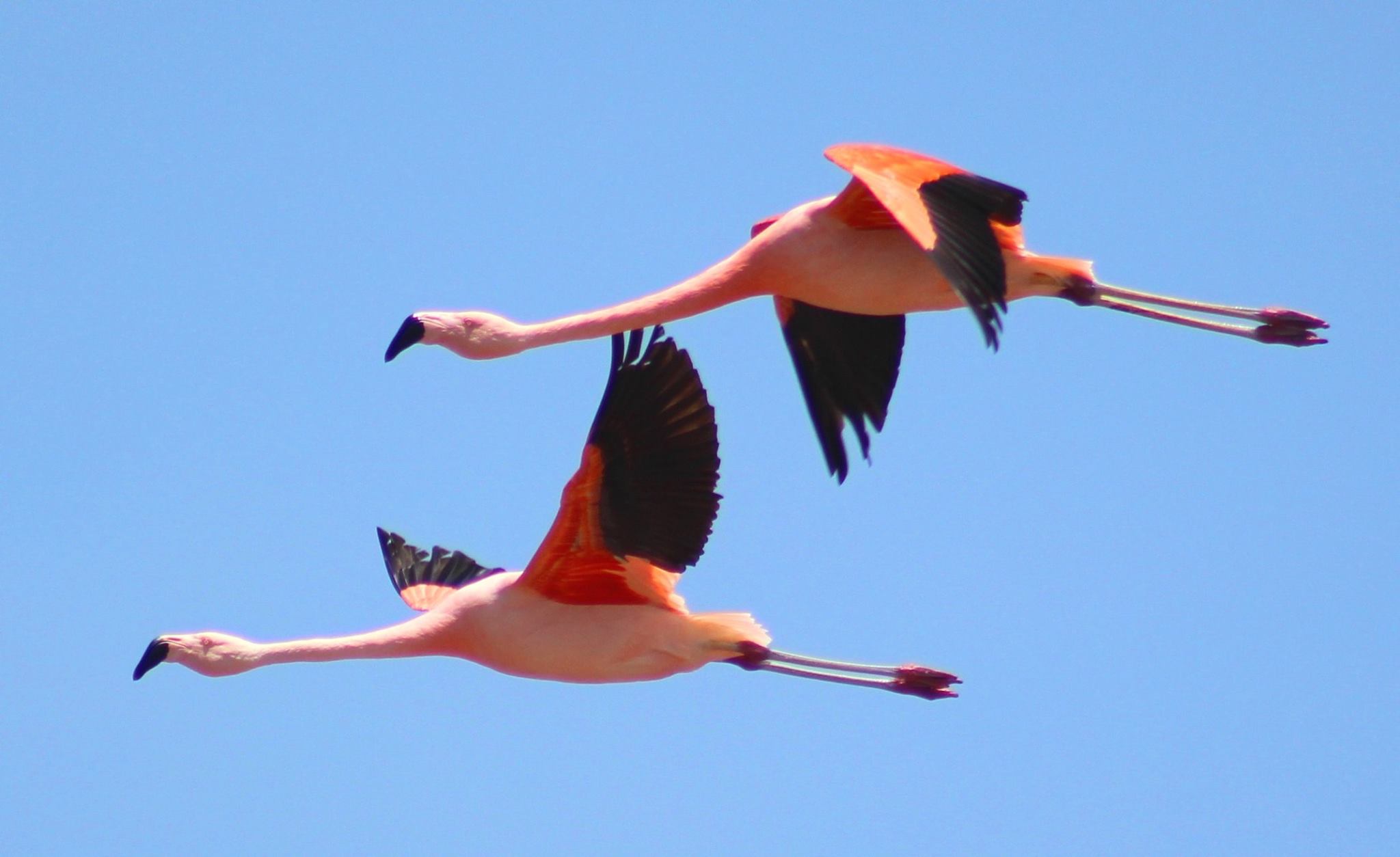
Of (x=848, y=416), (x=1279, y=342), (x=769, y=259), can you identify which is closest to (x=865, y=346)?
(x=848, y=416)

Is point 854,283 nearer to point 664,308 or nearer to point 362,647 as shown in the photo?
point 664,308

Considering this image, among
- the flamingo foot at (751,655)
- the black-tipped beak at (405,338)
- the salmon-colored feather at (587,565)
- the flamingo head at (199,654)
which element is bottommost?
the flamingo head at (199,654)

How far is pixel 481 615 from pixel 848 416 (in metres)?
2.68

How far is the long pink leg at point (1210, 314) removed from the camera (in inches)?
627

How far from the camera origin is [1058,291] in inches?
627

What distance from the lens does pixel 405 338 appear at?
15.9m

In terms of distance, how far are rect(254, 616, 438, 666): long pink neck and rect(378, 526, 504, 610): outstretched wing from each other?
7.03ft

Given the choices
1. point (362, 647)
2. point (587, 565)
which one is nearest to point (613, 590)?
point (587, 565)

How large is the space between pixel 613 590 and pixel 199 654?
2632 millimetres

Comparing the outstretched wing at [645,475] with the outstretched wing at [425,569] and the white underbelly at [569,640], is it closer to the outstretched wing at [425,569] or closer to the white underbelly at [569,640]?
the white underbelly at [569,640]

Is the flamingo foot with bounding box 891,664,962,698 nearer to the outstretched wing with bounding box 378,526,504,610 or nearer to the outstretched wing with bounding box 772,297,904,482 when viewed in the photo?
the outstretched wing with bounding box 772,297,904,482

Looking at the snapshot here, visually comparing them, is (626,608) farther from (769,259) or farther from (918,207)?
(918,207)

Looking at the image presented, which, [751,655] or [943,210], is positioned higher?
[943,210]

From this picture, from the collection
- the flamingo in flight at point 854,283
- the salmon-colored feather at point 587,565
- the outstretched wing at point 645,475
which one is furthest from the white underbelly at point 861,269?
the salmon-colored feather at point 587,565
